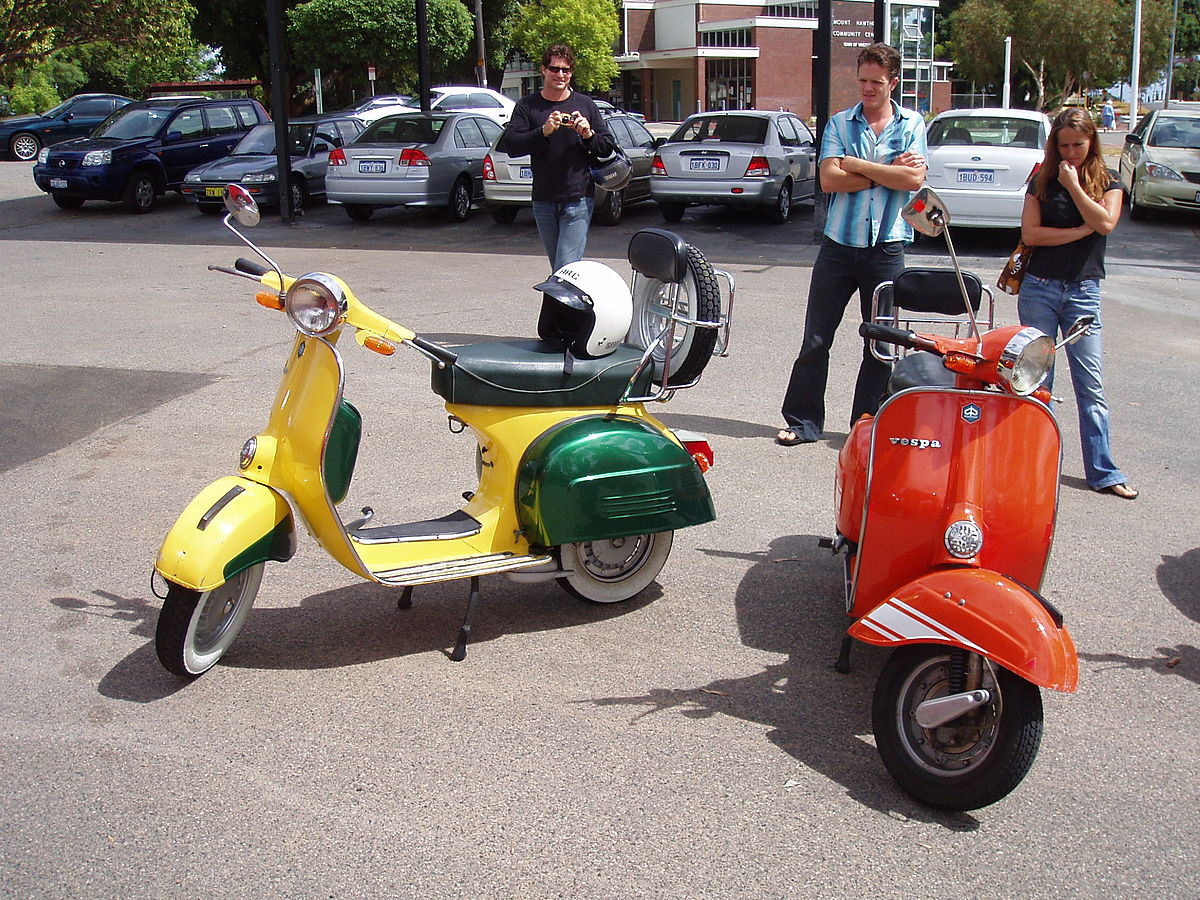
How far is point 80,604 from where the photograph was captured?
4719mm

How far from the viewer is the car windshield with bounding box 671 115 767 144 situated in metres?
16.0

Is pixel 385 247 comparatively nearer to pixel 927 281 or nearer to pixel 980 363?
pixel 927 281

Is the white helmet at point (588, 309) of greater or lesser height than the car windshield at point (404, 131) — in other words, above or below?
below

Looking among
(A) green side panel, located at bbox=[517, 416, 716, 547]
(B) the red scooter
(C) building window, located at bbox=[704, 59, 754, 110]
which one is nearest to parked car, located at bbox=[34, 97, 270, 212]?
(A) green side panel, located at bbox=[517, 416, 716, 547]

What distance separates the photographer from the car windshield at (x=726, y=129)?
Result: 1599 cm

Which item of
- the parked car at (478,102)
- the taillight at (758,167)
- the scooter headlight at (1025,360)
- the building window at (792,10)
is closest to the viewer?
the scooter headlight at (1025,360)

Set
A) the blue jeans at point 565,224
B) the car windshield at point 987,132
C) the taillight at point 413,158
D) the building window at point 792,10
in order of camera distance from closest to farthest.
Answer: the blue jeans at point 565,224 → the car windshield at point 987,132 → the taillight at point 413,158 → the building window at point 792,10

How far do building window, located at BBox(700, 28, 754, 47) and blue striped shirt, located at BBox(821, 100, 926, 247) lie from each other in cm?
6830

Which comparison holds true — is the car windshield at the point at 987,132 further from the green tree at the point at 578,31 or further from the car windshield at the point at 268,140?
the green tree at the point at 578,31

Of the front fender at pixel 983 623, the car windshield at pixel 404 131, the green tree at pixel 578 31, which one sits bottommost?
the front fender at pixel 983 623

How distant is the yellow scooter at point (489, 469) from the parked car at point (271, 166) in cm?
1349

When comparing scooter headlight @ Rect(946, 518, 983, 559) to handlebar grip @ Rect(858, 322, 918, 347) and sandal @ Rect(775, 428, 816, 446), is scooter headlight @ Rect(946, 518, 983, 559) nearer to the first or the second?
handlebar grip @ Rect(858, 322, 918, 347)

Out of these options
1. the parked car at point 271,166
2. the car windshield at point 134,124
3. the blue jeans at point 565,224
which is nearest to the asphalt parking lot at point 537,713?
the blue jeans at point 565,224

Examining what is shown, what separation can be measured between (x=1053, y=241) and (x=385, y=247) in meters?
10.4
